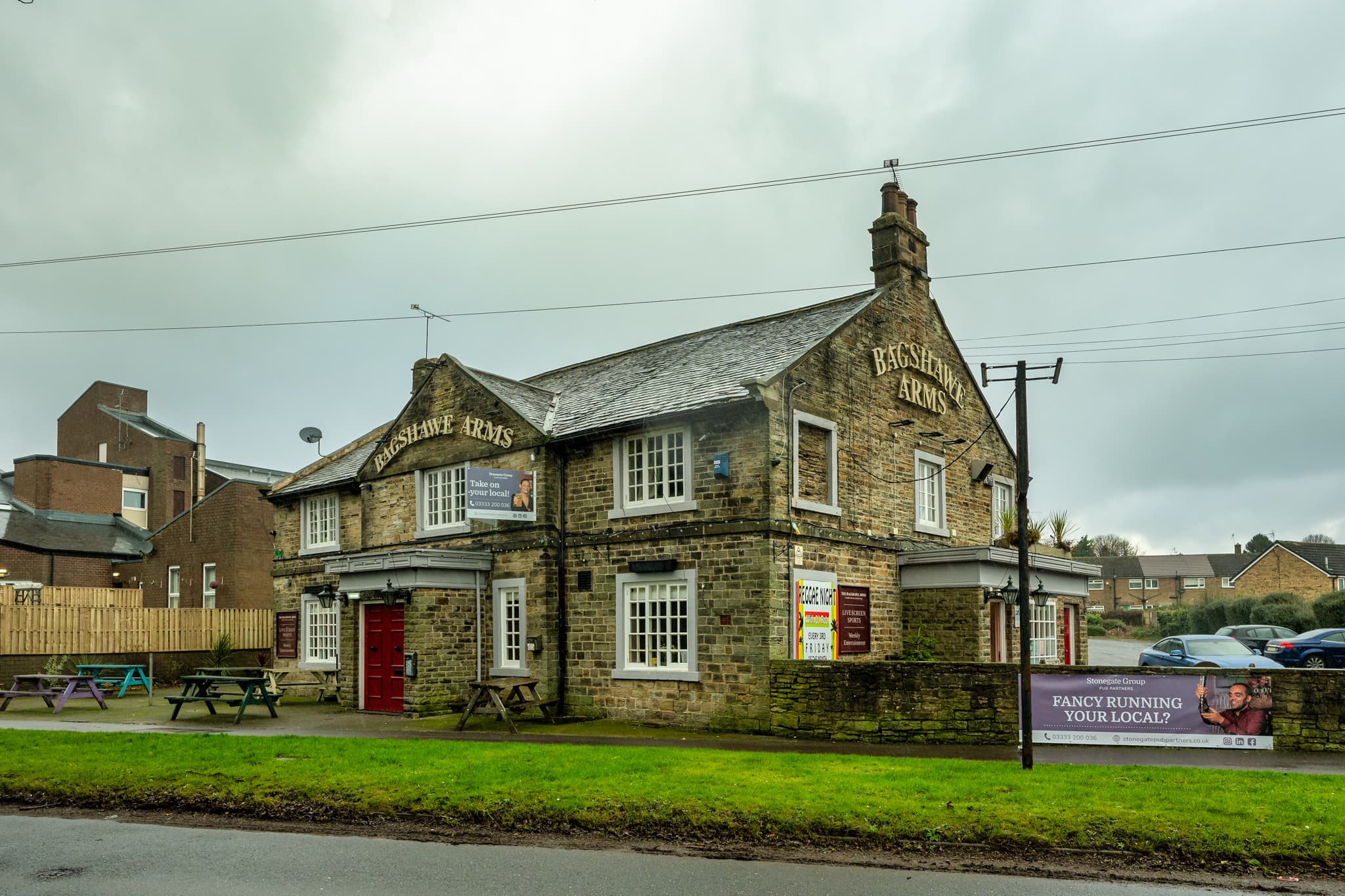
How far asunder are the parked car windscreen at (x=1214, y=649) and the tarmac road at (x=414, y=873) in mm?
18949

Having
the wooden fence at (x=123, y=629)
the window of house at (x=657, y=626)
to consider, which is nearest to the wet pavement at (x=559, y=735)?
the window of house at (x=657, y=626)

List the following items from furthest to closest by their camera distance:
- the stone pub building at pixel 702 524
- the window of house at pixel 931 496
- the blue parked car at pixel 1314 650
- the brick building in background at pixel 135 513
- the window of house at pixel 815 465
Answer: the brick building in background at pixel 135 513, the blue parked car at pixel 1314 650, the window of house at pixel 931 496, the window of house at pixel 815 465, the stone pub building at pixel 702 524

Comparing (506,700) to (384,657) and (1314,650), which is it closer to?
(384,657)

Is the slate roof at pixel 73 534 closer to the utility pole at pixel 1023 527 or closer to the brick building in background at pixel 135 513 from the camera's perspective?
the brick building in background at pixel 135 513

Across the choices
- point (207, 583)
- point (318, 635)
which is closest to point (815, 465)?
point (318, 635)

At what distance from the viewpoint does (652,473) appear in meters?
19.9

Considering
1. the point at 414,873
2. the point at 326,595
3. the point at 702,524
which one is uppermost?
the point at 702,524

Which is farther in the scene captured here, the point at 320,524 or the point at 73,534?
the point at 73,534

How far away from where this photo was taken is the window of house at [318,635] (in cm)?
2705

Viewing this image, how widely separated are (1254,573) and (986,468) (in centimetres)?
6313

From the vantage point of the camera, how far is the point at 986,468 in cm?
2438

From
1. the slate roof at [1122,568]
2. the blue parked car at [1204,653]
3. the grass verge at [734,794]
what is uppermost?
the grass verge at [734,794]

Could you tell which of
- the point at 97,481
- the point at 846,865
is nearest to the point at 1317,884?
the point at 846,865

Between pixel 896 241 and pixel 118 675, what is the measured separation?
2481 cm
